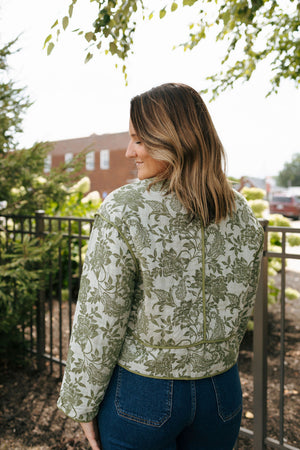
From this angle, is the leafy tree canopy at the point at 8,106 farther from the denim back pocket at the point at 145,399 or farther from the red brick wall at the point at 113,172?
the red brick wall at the point at 113,172

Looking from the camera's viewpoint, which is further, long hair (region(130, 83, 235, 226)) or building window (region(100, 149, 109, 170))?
building window (region(100, 149, 109, 170))

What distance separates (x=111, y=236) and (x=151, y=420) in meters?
0.50

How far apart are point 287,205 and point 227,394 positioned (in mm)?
26815

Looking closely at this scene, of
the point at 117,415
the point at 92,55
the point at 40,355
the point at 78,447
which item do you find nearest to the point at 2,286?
the point at 40,355

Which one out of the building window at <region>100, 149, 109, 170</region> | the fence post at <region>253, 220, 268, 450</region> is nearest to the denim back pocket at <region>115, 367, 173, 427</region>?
the fence post at <region>253, 220, 268, 450</region>

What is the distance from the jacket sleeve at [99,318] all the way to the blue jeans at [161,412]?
0.05 meters

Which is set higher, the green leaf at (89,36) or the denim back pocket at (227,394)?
the green leaf at (89,36)

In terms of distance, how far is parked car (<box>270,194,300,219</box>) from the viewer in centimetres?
2606

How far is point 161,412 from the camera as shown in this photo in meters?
1.05

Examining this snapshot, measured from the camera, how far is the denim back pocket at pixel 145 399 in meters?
1.05

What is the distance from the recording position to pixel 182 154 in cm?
109

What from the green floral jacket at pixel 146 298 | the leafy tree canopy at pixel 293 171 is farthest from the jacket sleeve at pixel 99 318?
the leafy tree canopy at pixel 293 171

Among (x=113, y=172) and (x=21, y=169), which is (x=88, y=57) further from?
(x=113, y=172)

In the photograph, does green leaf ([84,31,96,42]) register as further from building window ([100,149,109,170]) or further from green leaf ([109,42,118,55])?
building window ([100,149,109,170])
